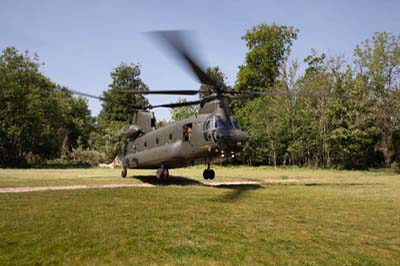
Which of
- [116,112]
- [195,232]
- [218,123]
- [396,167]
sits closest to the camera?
[195,232]

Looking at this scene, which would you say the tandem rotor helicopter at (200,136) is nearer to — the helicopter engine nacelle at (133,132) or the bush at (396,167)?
the helicopter engine nacelle at (133,132)

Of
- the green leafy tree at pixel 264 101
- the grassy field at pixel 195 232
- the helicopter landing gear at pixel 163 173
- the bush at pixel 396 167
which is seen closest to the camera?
the grassy field at pixel 195 232

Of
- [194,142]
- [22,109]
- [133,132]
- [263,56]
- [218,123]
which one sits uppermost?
[263,56]

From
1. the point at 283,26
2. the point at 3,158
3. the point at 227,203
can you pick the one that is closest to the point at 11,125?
the point at 3,158

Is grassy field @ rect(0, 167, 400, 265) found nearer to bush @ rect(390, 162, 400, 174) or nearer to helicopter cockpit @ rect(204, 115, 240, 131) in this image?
helicopter cockpit @ rect(204, 115, 240, 131)

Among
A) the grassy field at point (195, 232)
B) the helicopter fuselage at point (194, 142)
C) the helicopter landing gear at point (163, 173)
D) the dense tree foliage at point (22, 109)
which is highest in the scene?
the dense tree foliage at point (22, 109)

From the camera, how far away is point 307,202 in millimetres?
10805

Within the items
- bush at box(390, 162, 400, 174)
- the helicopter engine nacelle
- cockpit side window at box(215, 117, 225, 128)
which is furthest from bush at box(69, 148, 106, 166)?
cockpit side window at box(215, 117, 225, 128)

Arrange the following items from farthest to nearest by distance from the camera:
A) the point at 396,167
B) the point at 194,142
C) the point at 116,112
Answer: the point at 116,112 → the point at 396,167 → the point at 194,142

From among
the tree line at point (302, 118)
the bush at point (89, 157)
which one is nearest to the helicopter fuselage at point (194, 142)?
the tree line at point (302, 118)

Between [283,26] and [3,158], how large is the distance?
170 ft

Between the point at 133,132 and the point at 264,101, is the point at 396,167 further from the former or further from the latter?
the point at 133,132

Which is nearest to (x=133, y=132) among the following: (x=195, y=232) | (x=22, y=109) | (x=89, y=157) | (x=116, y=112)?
(x=195, y=232)

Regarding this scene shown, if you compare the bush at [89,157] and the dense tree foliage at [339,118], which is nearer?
the dense tree foliage at [339,118]
